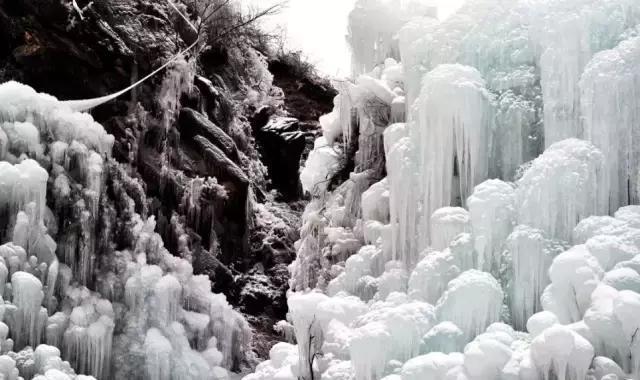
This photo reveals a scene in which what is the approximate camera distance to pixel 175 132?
13.4m

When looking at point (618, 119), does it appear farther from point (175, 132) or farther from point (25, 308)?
point (175, 132)

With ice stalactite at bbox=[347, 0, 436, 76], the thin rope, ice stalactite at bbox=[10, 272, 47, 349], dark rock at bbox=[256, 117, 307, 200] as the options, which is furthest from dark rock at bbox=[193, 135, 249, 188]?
ice stalactite at bbox=[10, 272, 47, 349]

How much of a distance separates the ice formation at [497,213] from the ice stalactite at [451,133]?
0.06ft

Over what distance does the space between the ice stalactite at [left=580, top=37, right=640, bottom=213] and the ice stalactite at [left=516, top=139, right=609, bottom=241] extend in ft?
0.49

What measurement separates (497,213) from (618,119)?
4.35 ft

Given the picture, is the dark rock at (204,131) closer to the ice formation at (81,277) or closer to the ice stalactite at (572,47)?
the ice formation at (81,277)

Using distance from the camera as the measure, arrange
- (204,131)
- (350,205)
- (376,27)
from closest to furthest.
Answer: (350,205) → (376,27) → (204,131)

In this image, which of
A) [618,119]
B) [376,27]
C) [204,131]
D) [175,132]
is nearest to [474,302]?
[618,119]

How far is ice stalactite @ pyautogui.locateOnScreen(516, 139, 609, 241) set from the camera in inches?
263

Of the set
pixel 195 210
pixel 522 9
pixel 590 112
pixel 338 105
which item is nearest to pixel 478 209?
pixel 590 112

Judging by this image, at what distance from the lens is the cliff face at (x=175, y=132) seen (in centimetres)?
1219

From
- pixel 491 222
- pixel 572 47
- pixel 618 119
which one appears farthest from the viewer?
pixel 572 47

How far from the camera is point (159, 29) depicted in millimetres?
14156

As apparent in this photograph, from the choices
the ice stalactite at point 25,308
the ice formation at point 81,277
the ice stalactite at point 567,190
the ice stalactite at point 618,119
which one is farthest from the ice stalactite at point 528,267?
the ice stalactite at point 25,308
